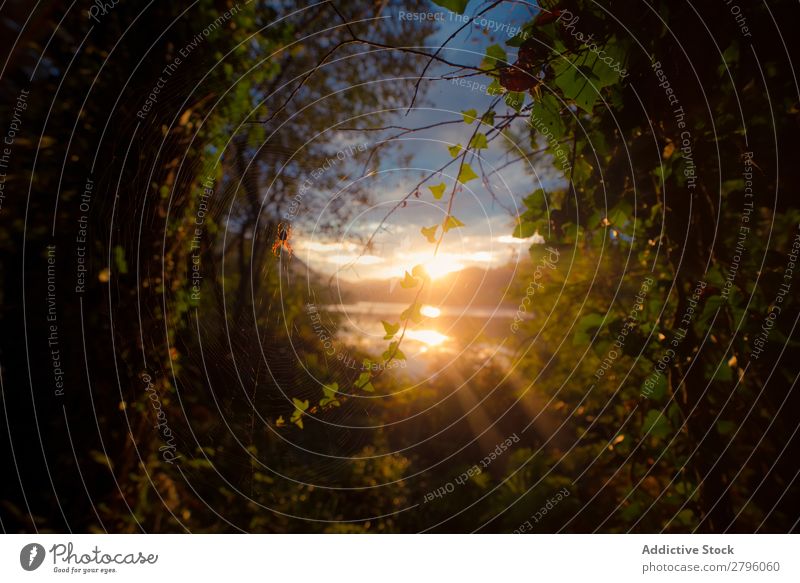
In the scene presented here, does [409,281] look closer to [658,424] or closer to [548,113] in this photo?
[548,113]

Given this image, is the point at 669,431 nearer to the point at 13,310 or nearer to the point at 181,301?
the point at 181,301

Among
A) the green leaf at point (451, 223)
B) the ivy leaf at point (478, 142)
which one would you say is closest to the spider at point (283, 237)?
the green leaf at point (451, 223)

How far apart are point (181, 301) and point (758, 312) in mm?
1946

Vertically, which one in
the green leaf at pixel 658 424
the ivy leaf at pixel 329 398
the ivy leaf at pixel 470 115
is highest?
the ivy leaf at pixel 470 115

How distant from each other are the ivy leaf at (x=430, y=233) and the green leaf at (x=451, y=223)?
42 millimetres

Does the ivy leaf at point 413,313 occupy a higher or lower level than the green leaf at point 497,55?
lower

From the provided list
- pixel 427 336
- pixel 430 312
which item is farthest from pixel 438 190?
pixel 427 336

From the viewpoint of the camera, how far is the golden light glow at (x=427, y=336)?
1.71 meters

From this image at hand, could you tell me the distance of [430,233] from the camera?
1502 mm

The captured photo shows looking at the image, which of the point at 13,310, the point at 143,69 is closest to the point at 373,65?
the point at 143,69

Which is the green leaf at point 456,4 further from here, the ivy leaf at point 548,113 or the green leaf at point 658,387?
the green leaf at point 658,387

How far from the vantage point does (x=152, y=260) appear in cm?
175

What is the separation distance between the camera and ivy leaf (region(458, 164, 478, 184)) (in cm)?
144

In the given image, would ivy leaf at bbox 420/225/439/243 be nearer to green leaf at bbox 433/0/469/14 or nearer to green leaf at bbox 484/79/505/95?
green leaf at bbox 484/79/505/95
